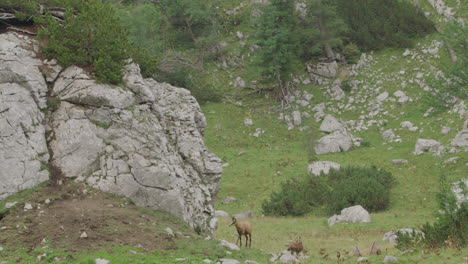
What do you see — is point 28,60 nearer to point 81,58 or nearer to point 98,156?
point 81,58

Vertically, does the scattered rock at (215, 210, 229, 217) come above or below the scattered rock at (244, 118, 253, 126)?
below

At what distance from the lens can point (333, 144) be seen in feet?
128

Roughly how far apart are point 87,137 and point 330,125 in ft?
98.9

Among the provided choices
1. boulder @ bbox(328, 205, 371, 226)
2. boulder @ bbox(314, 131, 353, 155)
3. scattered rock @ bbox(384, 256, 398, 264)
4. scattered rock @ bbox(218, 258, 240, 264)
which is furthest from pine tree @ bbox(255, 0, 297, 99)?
scattered rock @ bbox(218, 258, 240, 264)

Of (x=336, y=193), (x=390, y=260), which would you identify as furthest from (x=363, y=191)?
(x=390, y=260)

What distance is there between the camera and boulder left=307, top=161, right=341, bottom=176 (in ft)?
109

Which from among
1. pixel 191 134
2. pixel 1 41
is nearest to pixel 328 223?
pixel 191 134

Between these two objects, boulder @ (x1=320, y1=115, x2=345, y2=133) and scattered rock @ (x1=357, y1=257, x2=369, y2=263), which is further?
boulder @ (x1=320, y1=115, x2=345, y2=133)

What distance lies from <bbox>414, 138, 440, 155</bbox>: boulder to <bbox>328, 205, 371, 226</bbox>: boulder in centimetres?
1132

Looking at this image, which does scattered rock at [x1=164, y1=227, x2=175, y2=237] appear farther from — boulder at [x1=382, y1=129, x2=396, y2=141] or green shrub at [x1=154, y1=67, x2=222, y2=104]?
green shrub at [x1=154, y1=67, x2=222, y2=104]

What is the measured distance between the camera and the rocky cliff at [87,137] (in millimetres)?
14781

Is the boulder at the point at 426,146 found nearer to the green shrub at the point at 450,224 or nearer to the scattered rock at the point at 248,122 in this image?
the scattered rock at the point at 248,122

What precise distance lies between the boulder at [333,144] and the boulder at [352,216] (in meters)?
13.1

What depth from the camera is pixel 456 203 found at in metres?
14.6
